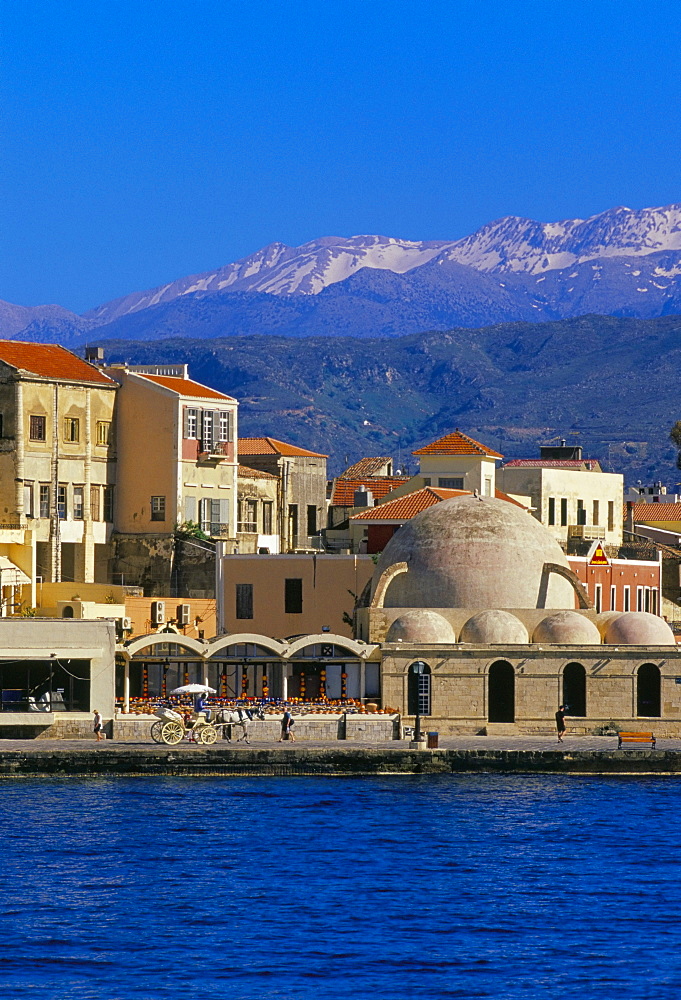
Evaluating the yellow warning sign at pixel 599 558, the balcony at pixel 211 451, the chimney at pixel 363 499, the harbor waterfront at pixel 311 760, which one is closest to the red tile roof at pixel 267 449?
the chimney at pixel 363 499

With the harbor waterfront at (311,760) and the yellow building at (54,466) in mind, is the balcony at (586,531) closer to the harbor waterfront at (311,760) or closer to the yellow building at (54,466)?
the yellow building at (54,466)

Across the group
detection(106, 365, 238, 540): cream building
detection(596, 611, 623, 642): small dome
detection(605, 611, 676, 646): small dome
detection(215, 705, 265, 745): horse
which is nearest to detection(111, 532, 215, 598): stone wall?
detection(106, 365, 238, 540): cream building

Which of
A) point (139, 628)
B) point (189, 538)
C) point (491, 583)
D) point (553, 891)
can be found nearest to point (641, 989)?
point (553, 891)

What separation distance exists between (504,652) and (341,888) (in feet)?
71.4

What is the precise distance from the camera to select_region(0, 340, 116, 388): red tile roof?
2822 inches

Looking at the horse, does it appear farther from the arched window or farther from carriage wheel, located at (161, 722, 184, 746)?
the arched window

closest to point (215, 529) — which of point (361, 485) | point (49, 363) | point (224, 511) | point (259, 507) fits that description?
point (224, 511)

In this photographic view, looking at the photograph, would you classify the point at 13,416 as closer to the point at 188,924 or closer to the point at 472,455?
the point at 472,455

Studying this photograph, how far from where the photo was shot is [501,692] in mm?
60500

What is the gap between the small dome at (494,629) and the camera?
60594mm

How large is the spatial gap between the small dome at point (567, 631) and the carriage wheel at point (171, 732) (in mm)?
12725

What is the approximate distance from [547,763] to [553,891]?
1455 centimetres

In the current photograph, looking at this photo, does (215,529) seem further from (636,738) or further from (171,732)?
(636,738)

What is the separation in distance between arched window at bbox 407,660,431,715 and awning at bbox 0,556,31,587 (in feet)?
48.6
